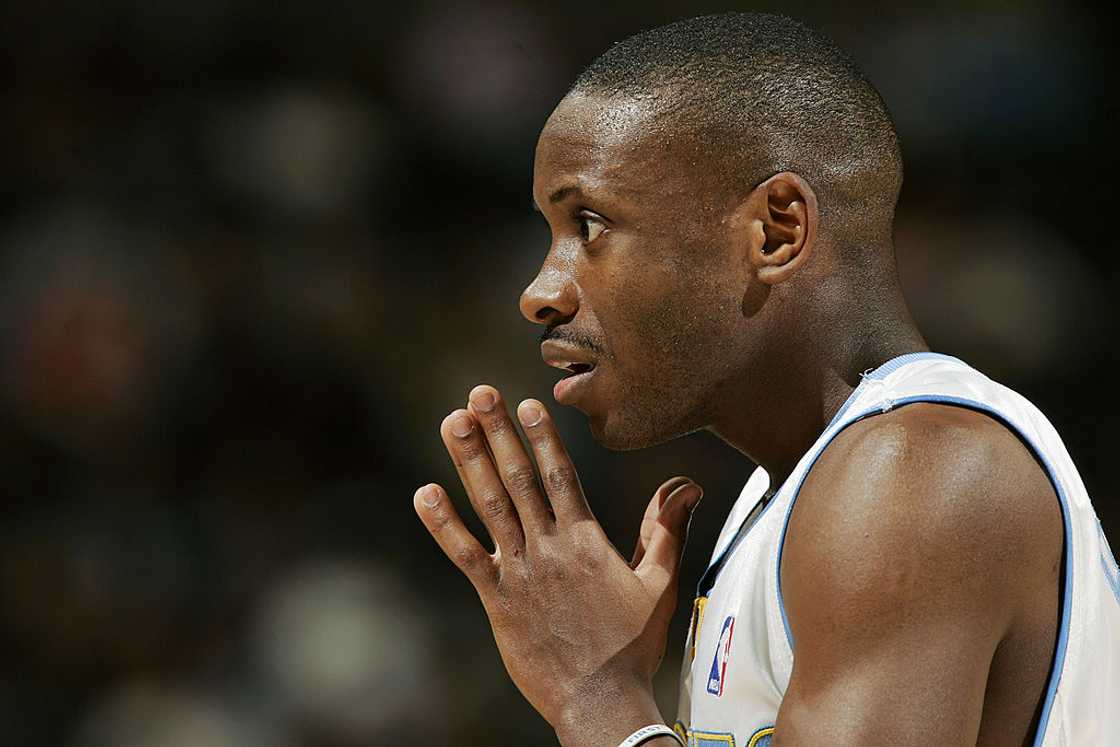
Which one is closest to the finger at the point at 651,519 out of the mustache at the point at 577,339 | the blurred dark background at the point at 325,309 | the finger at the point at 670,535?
the finger at the point at 670,535

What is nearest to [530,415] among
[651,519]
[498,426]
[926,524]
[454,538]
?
[498,426]

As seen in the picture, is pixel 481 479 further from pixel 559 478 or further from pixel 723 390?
pixel 723 390

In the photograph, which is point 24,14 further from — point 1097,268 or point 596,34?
point 1097,268

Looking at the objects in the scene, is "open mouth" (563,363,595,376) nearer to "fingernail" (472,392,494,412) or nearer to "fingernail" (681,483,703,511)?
"fingernail" (472,392,494,412)

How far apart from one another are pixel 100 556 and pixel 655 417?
222cm

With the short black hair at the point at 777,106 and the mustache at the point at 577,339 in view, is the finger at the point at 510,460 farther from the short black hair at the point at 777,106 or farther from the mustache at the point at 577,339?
the short black hair at the point at 777,106

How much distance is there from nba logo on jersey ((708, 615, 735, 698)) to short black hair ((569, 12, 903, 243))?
432mm

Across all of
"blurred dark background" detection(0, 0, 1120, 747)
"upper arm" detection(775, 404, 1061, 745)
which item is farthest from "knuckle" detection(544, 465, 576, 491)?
"blurred dark background" detection(0, 0, 1120, 747)

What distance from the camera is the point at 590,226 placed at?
152 cm

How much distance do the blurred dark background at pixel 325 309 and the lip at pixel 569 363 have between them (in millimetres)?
1852

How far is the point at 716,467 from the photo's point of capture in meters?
3.42

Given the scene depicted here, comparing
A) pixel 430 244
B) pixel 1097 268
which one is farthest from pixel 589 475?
pixel 1097 268

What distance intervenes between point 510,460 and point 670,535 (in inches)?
9.3

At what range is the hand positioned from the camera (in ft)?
4.56
